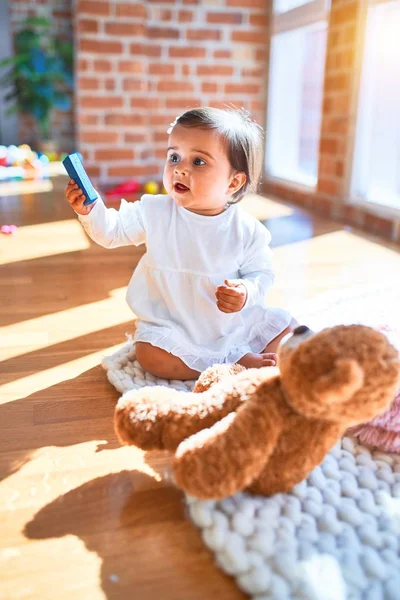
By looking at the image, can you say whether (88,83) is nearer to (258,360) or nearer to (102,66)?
(102,66)

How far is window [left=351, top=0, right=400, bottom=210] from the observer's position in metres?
2.34

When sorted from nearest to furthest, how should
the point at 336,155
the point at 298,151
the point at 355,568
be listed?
1. the point at 355,568
2. the point at 336,155
3. the point at 298,151

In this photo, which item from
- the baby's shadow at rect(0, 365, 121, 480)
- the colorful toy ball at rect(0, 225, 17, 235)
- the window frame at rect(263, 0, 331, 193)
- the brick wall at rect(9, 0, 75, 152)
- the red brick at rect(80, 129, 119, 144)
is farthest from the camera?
the brick wall at rect(9, 0, 75, 152)

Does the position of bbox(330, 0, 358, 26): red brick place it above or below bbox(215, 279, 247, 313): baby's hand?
above

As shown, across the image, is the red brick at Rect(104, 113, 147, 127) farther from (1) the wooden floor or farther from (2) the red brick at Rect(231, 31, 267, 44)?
(1) the wooden floor

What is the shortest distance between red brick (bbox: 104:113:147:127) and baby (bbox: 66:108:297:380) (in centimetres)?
239

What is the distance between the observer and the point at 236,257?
1066mm

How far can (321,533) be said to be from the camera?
66 cm

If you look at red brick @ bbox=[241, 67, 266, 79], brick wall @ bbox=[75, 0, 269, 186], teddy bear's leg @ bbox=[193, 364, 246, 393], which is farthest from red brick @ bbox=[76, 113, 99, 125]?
teddy bear's leg @ bbox=[193, 364, 246, 393]

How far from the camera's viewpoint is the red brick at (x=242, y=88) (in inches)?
136

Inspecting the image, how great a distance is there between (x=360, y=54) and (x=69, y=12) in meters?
2.32

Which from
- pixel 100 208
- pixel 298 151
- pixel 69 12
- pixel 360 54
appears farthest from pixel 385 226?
pixel 69 12

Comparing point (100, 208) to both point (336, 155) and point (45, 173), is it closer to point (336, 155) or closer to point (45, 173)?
point (336, 155)

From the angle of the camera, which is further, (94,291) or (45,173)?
(45,173)
